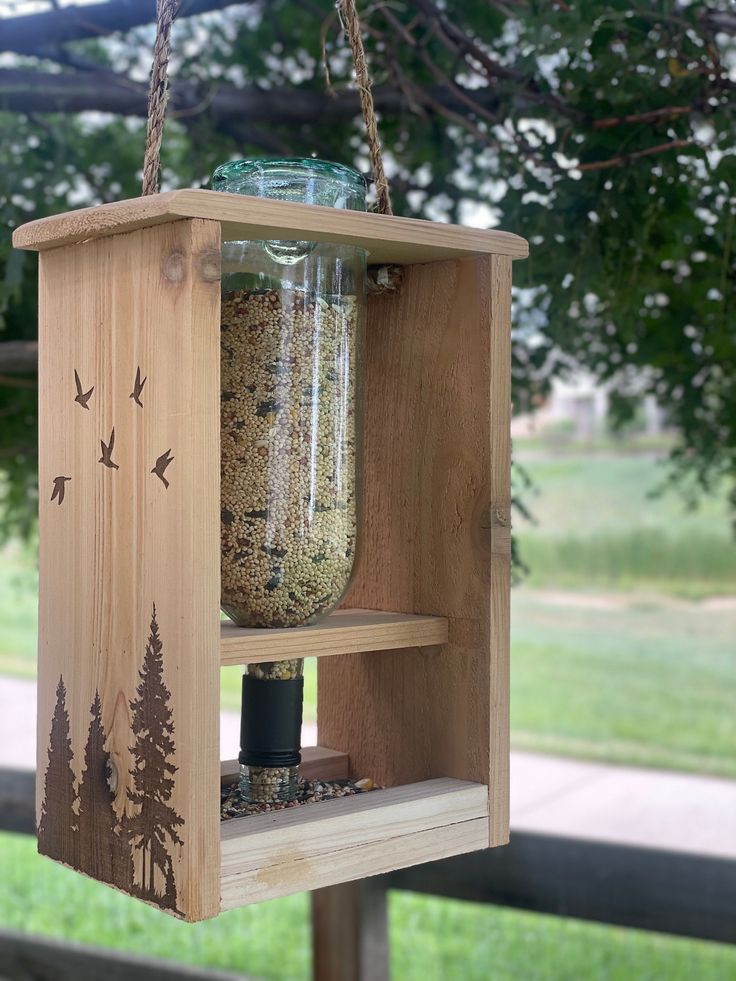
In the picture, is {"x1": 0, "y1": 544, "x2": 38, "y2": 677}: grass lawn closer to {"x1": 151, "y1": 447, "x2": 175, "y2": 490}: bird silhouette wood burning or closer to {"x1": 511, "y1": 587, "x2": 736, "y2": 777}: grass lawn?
{"x1": 511, "y1": 587, "x2": 736, "y2": 777}: grass lawn

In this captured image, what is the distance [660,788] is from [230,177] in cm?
515

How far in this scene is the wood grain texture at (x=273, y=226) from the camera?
70 centimetres

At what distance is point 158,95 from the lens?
2.51ft

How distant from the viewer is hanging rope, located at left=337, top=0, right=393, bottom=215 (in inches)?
32.1

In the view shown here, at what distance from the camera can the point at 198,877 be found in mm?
714

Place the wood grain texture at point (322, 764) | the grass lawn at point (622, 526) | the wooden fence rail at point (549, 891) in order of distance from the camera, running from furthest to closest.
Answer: the grass lawn at point (622, 526)
the wooden fence rail at point (549, 891)
the wood grain texture at point (322, 764)

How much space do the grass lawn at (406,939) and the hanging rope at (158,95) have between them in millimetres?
2855

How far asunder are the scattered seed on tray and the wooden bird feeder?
25 millimetres

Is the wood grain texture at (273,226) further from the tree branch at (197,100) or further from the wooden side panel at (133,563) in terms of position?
the tree branch at (197,100)

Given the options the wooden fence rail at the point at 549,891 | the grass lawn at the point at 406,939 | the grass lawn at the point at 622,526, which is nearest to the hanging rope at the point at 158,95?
the wooden fence rail at the point at 549,891

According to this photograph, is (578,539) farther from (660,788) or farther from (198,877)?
(198,877)

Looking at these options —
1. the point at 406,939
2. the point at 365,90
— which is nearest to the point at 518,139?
the point at 365,90

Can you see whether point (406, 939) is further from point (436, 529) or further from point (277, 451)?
point (277, 451)

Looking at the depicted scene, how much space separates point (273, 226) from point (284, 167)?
0.10 meters
